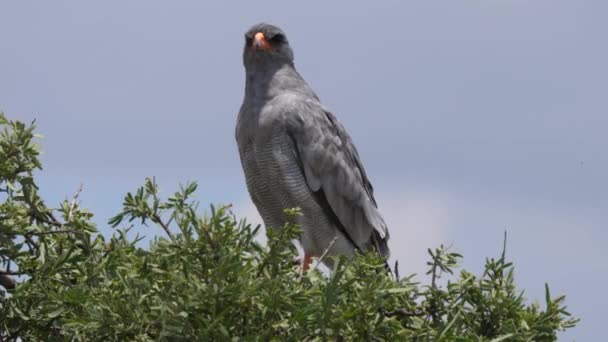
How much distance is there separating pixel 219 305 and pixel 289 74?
4706mm

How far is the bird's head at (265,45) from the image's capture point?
10.0m

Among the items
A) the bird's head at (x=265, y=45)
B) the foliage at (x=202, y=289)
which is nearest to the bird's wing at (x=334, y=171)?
the bird's head at (x=265, y=45)

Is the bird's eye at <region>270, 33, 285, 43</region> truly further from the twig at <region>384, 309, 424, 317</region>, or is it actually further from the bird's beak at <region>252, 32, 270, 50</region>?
the twig at <region>384, 309, 424, 317</region>

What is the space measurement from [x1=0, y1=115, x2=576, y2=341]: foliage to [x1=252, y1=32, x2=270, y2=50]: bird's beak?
3.03 m

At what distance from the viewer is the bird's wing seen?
31.8 ft

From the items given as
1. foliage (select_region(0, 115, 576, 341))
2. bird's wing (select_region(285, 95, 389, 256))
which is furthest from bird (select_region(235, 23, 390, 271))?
foliage (select_region(0, 115, 576, 341))

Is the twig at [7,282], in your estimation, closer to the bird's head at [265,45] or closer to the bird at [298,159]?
the bird at [298,159]

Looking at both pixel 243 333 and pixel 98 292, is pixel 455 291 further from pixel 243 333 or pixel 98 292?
pixel 98 292

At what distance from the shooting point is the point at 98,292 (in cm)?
595

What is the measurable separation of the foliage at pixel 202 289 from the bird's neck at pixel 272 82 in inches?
108

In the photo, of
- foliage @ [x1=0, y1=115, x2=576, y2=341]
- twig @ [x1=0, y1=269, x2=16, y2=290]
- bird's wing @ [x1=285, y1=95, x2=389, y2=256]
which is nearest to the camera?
foliage @ [x1=0, y1=115, x2=576, y2=341]

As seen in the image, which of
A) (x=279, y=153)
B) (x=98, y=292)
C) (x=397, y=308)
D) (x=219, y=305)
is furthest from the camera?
(x=279, y=153)

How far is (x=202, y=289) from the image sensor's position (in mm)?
5461

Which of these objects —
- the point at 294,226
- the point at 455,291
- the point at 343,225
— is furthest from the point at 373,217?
the point at 294,226
